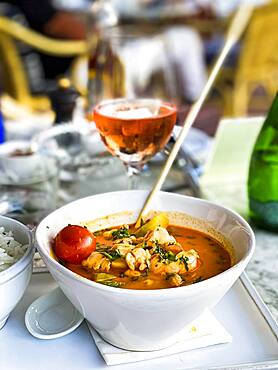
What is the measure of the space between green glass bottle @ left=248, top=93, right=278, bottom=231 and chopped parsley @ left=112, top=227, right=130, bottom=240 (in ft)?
0.94

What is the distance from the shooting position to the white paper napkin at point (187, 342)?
56cm

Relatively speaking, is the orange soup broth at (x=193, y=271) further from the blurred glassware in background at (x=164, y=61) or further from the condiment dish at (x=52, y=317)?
the blurred glassware in background at (x=164, y=61)

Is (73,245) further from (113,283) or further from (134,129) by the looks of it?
(134,129)

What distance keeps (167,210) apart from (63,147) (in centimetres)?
47

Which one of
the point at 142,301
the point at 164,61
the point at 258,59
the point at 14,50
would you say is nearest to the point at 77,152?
the point at 142,301

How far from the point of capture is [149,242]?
61 cm

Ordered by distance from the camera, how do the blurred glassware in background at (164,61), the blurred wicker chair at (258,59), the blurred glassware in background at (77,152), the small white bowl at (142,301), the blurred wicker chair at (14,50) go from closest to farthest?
the small white bowl at (142,301)
the blurred glassware in background at (77,152)
the blurred wicker chair at (14,50)
the blurred wicker chair at (258,59)
the blurred glassware in background at (164,61)

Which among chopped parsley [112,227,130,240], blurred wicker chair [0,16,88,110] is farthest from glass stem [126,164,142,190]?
blurred wicker chair [0,16,88,110]

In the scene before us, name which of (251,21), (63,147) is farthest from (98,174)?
(251,21)

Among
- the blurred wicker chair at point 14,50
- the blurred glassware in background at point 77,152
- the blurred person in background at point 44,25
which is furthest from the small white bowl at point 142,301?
the blurred person in background at point 44,25

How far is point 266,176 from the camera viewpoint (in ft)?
2.86

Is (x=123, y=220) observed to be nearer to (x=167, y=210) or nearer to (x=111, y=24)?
(x=167, y=210)

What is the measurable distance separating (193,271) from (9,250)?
7.8 inches

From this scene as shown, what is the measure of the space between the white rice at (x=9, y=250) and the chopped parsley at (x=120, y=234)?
101mm
